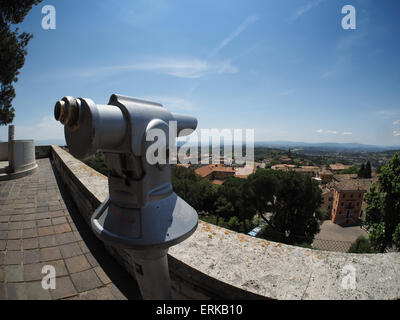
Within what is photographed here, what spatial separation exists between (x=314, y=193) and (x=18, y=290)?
21322mm

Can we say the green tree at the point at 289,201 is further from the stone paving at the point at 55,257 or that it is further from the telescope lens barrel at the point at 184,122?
the telescope lens barrel at the point at 184,122

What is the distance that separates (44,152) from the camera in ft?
40.8

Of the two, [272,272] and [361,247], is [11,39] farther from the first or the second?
[361,247]

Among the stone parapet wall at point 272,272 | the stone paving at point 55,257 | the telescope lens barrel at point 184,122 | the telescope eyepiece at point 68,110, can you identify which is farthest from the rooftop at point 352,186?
the telescope eyepiece at point 68,110

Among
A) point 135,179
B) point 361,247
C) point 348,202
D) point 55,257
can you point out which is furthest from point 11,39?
→ point 348,202

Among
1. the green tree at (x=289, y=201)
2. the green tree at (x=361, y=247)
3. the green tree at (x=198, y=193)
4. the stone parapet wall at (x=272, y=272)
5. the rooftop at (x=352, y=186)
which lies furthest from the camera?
the rooftop at (x=352, y=186)

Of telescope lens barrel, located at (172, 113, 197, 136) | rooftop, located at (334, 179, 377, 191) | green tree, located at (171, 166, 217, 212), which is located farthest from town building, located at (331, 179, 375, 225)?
telescope lens barrel, located at (172, 113, 197, 136)

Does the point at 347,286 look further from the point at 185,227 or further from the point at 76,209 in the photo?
the point at 76,209

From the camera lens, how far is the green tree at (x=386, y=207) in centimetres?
1205

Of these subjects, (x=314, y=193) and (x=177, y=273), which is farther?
(x=314, y=193)

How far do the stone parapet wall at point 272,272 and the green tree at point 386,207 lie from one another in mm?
14730

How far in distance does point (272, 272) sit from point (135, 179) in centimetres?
108
